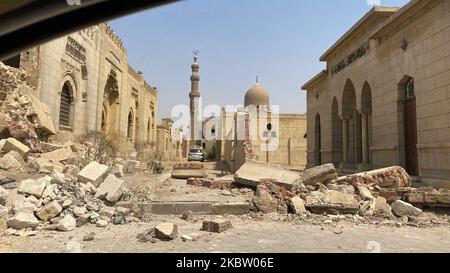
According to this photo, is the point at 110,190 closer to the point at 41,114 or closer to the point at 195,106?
the point at 41,114

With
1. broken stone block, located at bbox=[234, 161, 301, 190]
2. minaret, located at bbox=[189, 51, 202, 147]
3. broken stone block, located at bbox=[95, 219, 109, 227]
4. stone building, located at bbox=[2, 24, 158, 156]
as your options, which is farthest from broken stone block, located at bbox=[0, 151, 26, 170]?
minaret, located at bbox=[189, 51, 202, 147]

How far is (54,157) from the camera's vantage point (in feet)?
37.5

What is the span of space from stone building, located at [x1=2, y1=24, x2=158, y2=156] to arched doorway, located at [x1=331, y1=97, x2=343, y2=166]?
1177 cm

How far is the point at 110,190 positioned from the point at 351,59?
35.3 feet

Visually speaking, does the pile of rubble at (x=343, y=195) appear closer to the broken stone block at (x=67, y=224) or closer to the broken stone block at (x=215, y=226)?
the broken stone block at (x=215, y=226)

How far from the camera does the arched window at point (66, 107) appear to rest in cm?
1488

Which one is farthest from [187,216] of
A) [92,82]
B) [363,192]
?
[92,82]

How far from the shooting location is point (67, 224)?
587 centimetres

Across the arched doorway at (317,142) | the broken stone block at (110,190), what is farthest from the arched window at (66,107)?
the arched doorway at (317,142)

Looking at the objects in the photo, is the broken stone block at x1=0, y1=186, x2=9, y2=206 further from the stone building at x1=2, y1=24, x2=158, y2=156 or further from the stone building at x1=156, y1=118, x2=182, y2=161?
the stone building at x1=156, y1=118, x2=182, y2=161

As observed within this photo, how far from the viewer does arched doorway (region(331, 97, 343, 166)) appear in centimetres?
1619

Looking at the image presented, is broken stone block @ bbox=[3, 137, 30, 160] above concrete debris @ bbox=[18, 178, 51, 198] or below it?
above

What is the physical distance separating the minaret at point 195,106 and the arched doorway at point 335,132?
35.8 meters

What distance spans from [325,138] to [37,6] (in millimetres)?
16724
